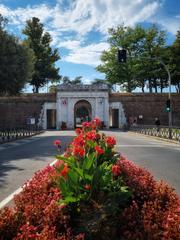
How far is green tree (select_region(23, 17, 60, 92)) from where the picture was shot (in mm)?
72250

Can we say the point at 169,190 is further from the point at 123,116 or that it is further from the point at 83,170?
the point at 123,116

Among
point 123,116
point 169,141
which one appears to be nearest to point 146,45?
point 123,116

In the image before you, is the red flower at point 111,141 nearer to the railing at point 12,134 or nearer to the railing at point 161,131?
the railing at point 12,134

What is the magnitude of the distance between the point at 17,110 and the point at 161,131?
31.3 meters

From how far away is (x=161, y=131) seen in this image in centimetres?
3509

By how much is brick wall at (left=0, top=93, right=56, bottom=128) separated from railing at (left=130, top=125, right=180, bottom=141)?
1960 centimetres

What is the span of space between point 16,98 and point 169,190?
56.7m

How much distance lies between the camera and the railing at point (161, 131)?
1179 inches

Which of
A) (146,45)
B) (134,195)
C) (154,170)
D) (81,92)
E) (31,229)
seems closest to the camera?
(31,229)

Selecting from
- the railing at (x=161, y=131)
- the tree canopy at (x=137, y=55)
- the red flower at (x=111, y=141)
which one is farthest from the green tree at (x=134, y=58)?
the red flower at (x=111, y=141)

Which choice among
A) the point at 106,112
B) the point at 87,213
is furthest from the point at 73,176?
the point at 106,112

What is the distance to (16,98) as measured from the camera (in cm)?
6025

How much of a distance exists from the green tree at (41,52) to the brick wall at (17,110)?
12.6 meters

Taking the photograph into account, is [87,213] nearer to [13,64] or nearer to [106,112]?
[13,64]
